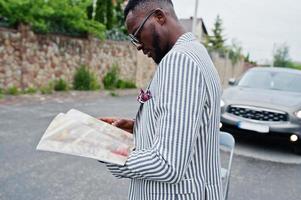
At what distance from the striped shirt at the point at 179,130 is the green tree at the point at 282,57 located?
4412 cm

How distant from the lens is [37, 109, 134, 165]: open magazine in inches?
43.6

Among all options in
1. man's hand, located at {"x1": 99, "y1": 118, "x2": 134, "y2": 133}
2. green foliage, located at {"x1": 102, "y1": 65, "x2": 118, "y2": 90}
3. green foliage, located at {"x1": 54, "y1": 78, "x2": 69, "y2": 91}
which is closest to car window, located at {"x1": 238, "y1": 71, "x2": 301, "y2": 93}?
man's hand, located at {"x1": 99, "y1": 118, "x2": 134, "y2": 133}

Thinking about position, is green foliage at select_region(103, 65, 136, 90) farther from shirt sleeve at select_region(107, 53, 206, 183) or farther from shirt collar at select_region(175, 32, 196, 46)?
shirt sleeve at select_region(107, 53, 206, 183)

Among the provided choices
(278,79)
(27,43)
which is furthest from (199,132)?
(27,43)

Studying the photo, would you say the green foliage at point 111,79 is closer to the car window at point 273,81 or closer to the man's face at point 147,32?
the car window at point 273,81

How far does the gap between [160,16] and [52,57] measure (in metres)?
11.5

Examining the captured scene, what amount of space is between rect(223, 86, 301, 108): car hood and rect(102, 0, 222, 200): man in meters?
4.91

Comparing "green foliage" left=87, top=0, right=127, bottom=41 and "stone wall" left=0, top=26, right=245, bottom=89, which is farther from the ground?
"green foliage" left=87, top=0, right=127, bottom=41

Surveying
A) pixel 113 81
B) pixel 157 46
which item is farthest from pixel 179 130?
pixel 113 81

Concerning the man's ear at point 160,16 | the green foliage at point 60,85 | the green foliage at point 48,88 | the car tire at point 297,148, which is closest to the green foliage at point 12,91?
the green foliage at point 48,88

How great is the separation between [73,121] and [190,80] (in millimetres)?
489

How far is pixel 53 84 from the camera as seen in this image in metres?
11.9

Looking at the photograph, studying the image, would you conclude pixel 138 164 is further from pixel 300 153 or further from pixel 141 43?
pixel 300 153

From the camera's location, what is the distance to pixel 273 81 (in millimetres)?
6988
